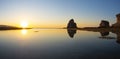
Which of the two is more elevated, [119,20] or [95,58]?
[119,20]

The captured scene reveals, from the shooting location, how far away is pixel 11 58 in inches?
642

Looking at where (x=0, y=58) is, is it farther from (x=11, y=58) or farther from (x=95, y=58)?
(x=95, y=58)

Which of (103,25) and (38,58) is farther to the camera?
(103,25)

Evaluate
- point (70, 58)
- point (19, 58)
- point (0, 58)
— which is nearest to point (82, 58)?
point (70, 58)

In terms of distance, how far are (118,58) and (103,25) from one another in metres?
139

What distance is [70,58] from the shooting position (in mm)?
16188

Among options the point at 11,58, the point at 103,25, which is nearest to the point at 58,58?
the point at 11,58

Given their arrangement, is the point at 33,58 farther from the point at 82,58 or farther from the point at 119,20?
the point at 119,20

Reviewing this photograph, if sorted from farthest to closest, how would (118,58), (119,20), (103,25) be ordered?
(103,25) → (119,20) → (118,58)

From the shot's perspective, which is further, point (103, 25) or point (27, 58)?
point (103, 25)

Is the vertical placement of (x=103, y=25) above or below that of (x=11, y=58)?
above

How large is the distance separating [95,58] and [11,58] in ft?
30.3

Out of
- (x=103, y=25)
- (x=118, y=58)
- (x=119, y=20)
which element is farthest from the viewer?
(x=103, y=25)

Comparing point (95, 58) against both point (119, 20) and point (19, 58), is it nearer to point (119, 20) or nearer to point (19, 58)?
point (19, 58)
